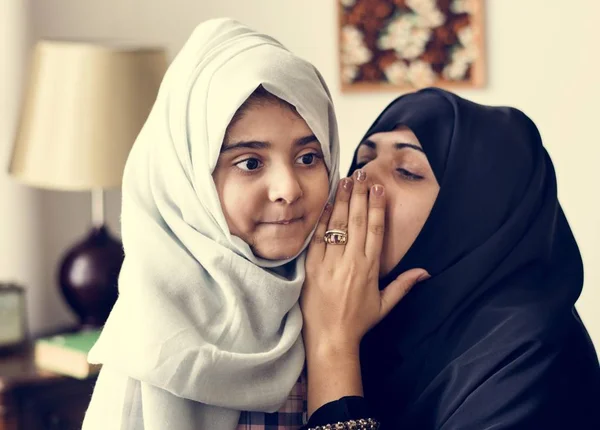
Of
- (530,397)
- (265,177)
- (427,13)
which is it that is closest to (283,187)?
(265,177)

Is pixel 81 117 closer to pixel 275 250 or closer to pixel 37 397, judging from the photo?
pixel 37 397

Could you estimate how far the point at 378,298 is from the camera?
50.5 inches

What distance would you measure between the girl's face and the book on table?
1291mm

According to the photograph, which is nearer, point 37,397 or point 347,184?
point 347,184

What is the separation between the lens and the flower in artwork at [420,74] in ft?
8.76

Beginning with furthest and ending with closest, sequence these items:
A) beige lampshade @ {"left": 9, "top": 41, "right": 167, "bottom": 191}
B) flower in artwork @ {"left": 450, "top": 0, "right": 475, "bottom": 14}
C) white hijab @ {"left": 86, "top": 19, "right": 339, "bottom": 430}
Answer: flower in artwork @ {"left": 450, "top": 0, "right": 475, "bottom": 14}, beige lampshade @ {"left": 9, "top": 41, "right": 167, "bottom": 191}, white hijab @ {"left": 86, "top": 19, "right": 339, "bottom": 430}

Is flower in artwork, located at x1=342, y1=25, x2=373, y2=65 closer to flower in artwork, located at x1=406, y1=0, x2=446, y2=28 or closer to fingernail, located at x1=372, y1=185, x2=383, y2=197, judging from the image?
flower in artwork, located at x1=406, y1=0, x2=446, y2=28

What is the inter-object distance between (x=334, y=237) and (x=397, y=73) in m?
1.56

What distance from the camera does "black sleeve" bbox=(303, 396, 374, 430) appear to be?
116 cm

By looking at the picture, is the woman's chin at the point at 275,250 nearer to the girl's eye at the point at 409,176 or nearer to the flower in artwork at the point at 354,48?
the girl's eye at the point at 409,176

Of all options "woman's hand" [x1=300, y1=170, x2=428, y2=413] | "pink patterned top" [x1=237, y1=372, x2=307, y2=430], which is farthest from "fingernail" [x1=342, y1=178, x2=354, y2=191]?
"pink patterned top" [x1=237, y1=372, x2=307, y2=430]

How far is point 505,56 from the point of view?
2.52 meters

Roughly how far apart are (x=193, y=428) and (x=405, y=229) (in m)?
0.43

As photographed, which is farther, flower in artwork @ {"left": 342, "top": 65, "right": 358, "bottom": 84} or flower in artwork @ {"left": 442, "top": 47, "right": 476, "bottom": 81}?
flower in artwork @ {"left": 342, "top": 65, "right": 358, "bottom": 84}
